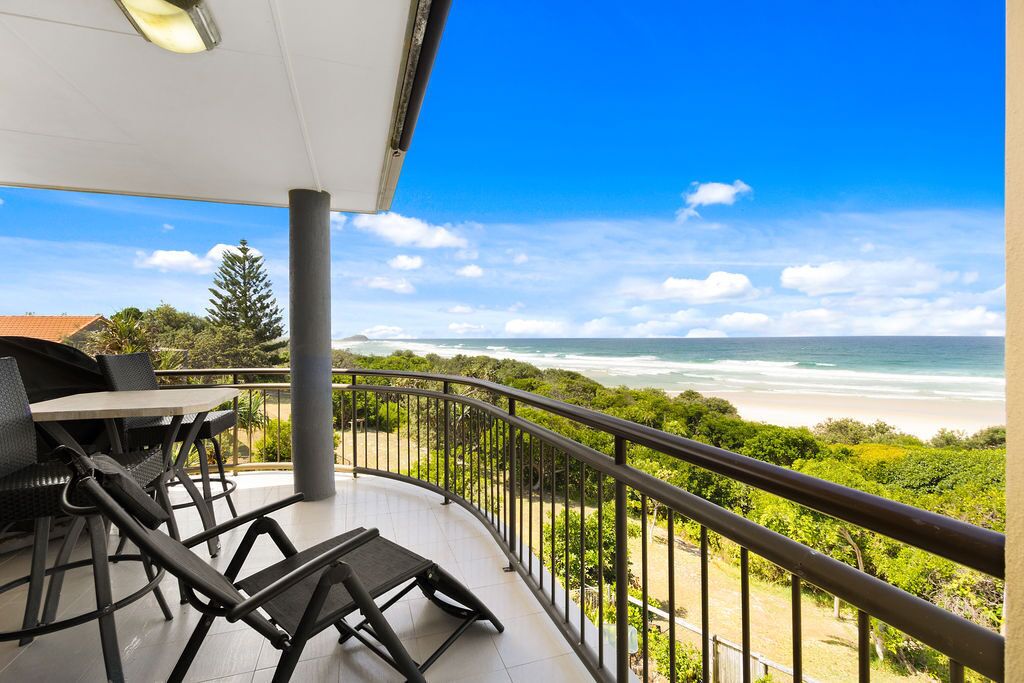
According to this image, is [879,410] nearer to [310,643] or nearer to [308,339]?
[308,339]

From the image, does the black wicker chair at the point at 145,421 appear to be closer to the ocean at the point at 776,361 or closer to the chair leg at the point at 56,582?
the chair leg at the point at 56,582

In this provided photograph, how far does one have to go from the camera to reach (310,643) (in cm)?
185

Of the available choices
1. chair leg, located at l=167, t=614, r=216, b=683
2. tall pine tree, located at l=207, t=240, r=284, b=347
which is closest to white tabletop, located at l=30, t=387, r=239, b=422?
chair leg, located at l=167, t=614, r=216, b=683

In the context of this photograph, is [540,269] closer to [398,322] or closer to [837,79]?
[398,322]

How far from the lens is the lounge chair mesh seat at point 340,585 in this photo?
4.67 feet

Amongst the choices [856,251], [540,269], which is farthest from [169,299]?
[856,251]

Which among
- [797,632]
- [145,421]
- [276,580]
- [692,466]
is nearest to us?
[797,632]

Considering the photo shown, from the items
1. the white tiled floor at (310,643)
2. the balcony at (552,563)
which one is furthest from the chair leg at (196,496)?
the balcony at (552,563)

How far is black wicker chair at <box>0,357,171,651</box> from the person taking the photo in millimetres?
1595

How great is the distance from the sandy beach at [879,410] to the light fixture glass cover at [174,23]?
25303 millimetres

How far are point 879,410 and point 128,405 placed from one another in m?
Result: 28.5

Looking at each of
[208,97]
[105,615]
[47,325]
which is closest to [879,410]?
[208,97]

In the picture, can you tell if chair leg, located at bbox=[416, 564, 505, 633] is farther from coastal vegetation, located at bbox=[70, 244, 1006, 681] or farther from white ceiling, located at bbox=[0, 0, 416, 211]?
white ceiling, located at bbox=[0, 0, 416, 211]

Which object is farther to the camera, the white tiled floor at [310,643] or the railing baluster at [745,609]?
the white tiled floor at [310,643]
